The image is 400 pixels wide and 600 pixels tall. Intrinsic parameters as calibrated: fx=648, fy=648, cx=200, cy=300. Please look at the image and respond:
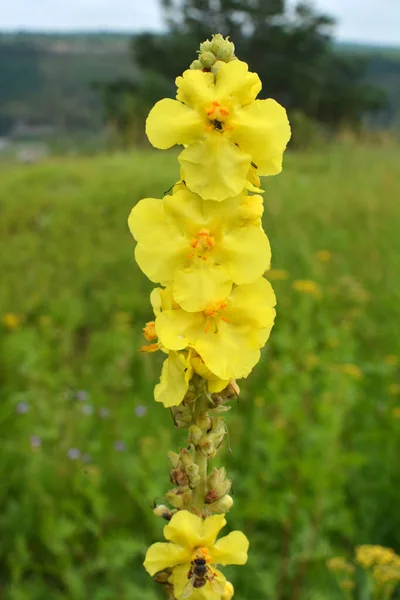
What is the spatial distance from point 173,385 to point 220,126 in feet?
1.69

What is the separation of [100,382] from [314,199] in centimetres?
519

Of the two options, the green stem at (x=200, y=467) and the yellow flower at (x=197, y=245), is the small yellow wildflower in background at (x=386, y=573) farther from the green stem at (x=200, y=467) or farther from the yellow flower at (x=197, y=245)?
the yellow flower at (x=197, y=245)

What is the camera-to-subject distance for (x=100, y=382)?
13.5ft

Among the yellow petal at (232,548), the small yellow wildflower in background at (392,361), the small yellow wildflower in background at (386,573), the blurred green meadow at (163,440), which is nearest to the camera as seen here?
the yellow petal at (232,548)

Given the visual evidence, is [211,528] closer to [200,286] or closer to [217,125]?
[200,286]

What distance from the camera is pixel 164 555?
→ 1304 millimetres

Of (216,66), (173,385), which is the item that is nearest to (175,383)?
(173,385)

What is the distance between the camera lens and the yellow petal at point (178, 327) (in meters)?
1.23

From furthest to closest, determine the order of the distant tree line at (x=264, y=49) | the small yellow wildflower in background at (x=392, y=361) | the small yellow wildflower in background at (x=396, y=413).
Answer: the distant tree line at (x=264, y=49) < the small yellow wildflower in background at (x=392, y=361) < the small yellow wildflower in background at (x=396, y=413)

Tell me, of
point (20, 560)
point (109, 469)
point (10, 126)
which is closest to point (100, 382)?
point (109, 469)

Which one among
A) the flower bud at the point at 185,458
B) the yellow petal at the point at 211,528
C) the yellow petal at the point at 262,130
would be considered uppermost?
the yellow petal at the point at 262,130

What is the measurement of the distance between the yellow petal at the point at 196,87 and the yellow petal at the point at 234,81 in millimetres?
20

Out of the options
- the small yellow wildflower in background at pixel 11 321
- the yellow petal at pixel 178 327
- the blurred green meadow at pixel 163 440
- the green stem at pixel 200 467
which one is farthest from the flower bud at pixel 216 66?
the small yellow wildflower in background at pixel 11 321

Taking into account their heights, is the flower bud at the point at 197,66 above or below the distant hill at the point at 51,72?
below
